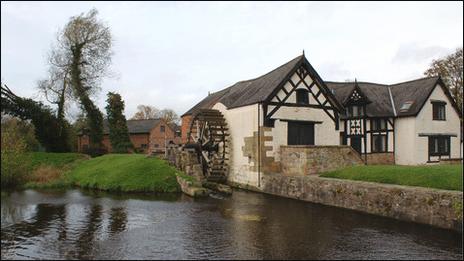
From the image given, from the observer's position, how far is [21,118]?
2978 centimetres

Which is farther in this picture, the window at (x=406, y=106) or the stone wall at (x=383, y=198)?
the window at (x=406, y=106)

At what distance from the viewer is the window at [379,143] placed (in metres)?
→ 27.2

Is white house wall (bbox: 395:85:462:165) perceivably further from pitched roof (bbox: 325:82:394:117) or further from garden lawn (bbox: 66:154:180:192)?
garden lawn (bbox: 66:154:180:192)

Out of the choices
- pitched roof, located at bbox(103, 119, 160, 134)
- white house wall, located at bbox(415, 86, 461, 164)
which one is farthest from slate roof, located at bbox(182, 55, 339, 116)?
pitched roof, located at bbox(103, 119, 160, 134)

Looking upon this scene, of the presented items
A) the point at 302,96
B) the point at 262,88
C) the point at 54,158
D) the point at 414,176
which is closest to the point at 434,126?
the point at 302,96

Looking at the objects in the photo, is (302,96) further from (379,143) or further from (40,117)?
(40,117)

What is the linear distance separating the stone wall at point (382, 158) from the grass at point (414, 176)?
965cm

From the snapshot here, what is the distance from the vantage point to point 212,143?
24.8 meters

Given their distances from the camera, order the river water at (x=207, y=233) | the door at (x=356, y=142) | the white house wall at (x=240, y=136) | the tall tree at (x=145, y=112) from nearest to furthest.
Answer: the river water at (x=207, y=233) → the white house wall at (x=240, y=136) → the door at (x=356, y=142) → the tall tree at (x=145, y=112)

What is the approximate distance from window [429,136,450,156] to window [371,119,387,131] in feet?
10.6

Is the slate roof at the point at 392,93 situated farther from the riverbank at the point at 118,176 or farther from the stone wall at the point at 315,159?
the riverbank at the point at 118,176

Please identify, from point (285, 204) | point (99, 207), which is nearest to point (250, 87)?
point (285, 204)

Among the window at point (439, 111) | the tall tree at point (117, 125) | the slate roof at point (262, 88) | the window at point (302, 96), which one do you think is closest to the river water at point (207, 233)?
the slate roof at point (262, 88)

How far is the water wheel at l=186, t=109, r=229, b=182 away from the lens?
23.7 meters
